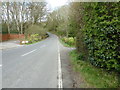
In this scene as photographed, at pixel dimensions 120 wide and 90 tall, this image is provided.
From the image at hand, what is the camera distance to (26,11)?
38.6 meters

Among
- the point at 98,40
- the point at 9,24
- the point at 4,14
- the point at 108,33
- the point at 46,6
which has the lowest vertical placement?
the point at 98,40

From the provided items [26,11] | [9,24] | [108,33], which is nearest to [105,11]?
[108,33]

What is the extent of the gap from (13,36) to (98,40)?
4093 cm

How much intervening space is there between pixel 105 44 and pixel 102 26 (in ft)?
2.43

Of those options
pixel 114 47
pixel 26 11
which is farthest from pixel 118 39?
pixel 26 11

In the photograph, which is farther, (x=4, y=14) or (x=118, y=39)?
(x=4, y=14)

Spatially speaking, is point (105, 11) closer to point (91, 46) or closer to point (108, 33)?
point (108, 33)

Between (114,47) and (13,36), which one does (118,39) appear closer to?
(114,47)

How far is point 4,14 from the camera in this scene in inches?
1475

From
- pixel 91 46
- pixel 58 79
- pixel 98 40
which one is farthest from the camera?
pixel 91 46

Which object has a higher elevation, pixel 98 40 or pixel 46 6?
pixel 46 6

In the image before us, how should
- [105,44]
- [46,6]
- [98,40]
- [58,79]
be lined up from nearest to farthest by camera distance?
[105,44] → [98,40] → [58,79] → [46,6]

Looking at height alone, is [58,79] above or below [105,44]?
below

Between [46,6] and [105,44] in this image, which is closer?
[105,44]
